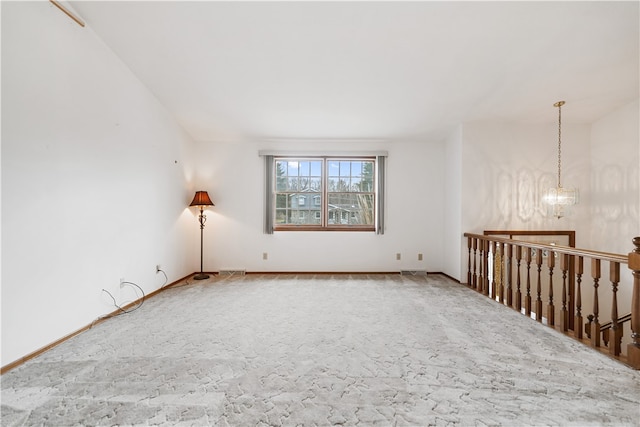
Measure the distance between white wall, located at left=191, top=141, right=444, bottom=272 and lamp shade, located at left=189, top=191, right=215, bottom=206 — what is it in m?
0.33

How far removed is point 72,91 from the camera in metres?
2.40

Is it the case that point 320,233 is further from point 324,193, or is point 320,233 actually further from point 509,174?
point 509,174

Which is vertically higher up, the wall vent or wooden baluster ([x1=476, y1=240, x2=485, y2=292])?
wooden baluster ([x1=476, y1=240, x2=485, y2=292])

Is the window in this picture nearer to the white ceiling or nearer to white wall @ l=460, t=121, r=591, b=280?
the white ceiling

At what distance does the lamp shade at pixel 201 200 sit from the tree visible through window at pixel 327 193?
3.74ft

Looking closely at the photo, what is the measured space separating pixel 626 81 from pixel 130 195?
587 centimetres

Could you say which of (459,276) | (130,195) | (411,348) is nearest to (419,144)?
(459,276)

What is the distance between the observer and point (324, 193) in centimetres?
507

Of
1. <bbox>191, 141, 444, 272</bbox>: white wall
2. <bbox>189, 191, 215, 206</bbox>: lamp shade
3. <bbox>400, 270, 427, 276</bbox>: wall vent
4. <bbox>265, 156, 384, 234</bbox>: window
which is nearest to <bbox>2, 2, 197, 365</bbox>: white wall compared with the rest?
<bbox>189, 191, 215, 206</bbox>: lamp shade

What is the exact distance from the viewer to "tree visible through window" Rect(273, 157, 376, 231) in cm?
510

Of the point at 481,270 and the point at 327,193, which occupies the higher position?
the point at 327,193

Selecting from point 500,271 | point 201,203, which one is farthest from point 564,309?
point 201,203

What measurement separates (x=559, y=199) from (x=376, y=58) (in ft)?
10.3

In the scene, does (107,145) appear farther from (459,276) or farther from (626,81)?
(626,81)
